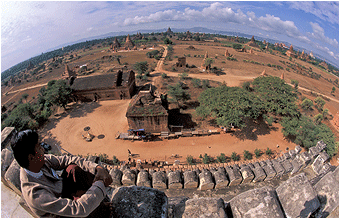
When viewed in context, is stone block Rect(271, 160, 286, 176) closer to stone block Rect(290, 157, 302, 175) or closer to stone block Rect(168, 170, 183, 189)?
stone block Rect(290, 157, 302, 175)

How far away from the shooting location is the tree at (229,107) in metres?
17.4

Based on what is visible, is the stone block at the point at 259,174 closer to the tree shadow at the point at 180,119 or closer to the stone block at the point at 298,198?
the stone block at the point at 298,198

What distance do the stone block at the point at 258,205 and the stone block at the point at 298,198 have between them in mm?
184

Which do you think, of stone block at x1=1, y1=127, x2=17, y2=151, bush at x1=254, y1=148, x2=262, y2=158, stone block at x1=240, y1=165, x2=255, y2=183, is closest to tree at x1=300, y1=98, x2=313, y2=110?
A: bush at x1=254, y1=148, x2=262, y2=158

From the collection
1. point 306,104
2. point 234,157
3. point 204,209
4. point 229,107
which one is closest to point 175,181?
point 204,209

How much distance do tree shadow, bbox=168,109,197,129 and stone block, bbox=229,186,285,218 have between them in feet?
52.8

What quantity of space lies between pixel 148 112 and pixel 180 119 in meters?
5.61

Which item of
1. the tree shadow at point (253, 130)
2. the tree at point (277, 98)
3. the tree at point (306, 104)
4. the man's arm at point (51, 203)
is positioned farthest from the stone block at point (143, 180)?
the tree at point (306, 104)

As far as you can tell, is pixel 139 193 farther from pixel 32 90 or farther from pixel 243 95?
pixel 32 90

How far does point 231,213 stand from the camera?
419 cm

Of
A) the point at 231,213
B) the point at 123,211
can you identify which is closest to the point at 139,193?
the point at 123,211

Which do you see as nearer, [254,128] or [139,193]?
[139,193]

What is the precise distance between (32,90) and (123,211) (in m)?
60.3

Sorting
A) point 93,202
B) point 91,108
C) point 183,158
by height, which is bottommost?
point 183,158
